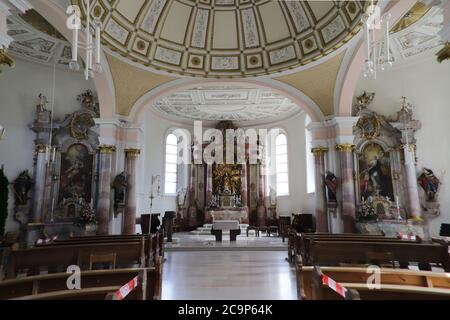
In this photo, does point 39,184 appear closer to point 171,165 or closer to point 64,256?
point 64,256

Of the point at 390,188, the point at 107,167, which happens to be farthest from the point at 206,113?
the point at 390,188

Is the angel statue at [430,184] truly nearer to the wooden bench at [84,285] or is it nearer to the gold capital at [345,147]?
the gold capital at [345,147]

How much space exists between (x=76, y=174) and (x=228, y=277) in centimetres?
772

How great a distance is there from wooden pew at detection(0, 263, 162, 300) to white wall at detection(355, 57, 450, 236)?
10.4 metres

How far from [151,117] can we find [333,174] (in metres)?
10.0

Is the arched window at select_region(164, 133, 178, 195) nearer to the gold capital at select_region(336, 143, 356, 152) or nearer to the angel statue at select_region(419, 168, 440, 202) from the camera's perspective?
the gold capital at select_region(336, 143, 356, 152)

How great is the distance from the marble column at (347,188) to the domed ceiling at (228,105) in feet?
14.9

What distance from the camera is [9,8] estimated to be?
4.58 metres

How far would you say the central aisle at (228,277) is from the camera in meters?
4.68

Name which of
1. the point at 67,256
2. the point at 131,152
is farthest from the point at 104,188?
the point at 67,256

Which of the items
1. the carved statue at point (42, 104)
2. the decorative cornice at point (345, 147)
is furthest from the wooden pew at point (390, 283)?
the carved statue at point (42, 104)

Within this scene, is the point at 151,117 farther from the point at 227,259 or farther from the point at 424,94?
the point at 424,94

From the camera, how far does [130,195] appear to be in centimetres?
1043

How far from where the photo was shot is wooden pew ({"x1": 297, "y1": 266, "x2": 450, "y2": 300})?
246 centimetres
